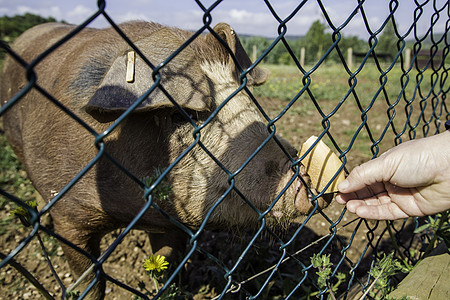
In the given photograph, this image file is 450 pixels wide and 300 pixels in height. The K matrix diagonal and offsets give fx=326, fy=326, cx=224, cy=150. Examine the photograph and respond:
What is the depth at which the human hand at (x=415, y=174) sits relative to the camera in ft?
4.80

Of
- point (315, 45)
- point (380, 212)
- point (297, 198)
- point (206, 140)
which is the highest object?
point (315, 45)

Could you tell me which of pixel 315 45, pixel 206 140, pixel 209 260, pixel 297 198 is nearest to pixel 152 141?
pixel 206 140

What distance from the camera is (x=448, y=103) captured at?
28.8ft

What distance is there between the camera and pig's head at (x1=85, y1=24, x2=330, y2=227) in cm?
173

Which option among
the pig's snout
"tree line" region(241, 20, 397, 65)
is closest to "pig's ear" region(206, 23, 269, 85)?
the pig's snout

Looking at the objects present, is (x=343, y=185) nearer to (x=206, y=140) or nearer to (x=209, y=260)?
(x=206, y=140)

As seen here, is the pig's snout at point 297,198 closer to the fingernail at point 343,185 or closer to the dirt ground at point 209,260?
the fingernail at point 343,185

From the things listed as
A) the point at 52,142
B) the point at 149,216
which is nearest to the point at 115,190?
the point at 149,216

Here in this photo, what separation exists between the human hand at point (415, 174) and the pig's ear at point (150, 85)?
2.85 feet

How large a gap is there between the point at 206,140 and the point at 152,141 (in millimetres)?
355

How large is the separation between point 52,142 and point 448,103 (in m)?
9.70

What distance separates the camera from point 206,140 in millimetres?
2074

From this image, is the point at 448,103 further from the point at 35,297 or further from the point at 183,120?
the point at 35,297

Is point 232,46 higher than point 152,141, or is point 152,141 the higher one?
point 232,46
